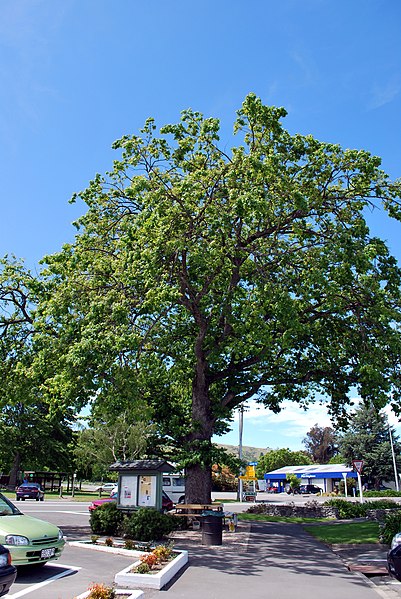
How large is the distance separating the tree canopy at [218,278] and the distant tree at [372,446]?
45.6 metres

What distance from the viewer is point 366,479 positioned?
229ft

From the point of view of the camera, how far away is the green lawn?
18500 mm

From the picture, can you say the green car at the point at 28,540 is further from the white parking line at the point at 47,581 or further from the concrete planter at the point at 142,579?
the concrete planter at the point at 142,579

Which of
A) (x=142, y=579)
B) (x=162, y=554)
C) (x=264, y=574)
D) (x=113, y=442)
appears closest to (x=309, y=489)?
(x=113, y=442)

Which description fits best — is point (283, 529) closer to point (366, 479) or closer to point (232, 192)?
point (232, 192)

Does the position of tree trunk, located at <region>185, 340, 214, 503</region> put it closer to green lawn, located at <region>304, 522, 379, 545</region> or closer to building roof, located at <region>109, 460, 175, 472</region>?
building roof, located at <region>109, 460, 175, 472</region>

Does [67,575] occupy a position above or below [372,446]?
below

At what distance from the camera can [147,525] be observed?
1579 centimetres

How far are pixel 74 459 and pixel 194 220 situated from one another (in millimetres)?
43150

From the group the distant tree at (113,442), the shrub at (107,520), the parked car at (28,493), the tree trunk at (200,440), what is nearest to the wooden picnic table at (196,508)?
the tree trunk at (200,440)

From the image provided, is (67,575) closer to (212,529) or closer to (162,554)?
(162,554)

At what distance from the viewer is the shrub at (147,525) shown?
51.7 ft

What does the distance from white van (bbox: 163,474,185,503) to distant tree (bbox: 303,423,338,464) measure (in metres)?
74.0

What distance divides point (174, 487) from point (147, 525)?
1818 centimetres
